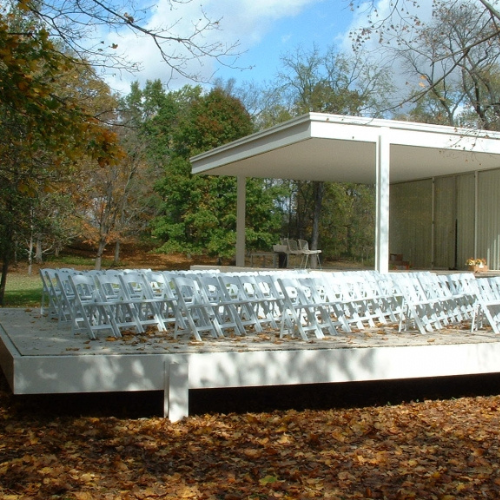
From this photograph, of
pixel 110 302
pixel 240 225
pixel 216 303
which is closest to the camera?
pixel 110 302

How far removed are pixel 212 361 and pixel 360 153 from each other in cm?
1080

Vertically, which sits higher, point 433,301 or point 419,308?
point 433,301

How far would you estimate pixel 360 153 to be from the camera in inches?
626

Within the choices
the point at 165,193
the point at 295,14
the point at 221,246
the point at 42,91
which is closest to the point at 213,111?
the point at 165,193

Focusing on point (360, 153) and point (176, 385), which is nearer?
point (176, 385)

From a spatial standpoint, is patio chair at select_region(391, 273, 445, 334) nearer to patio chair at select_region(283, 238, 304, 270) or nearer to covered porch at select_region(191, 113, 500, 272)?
covered porch at select_region(191, 113, 500, 272)

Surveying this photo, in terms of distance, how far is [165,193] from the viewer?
102ft

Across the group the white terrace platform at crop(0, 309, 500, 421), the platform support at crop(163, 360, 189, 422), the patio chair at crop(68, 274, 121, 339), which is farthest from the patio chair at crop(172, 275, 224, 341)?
the platform support at crop(163, 360, 189, 422)

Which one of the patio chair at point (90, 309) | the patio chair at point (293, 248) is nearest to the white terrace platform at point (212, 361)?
the patio chair at point (90, 309)

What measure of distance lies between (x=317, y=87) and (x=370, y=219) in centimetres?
742

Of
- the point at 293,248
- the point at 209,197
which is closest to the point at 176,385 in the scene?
the point at 293,248

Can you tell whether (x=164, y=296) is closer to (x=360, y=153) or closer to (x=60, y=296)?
(x=60, y=296)

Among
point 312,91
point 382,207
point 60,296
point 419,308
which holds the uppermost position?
point 312,91

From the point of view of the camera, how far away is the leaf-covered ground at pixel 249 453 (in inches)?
177
